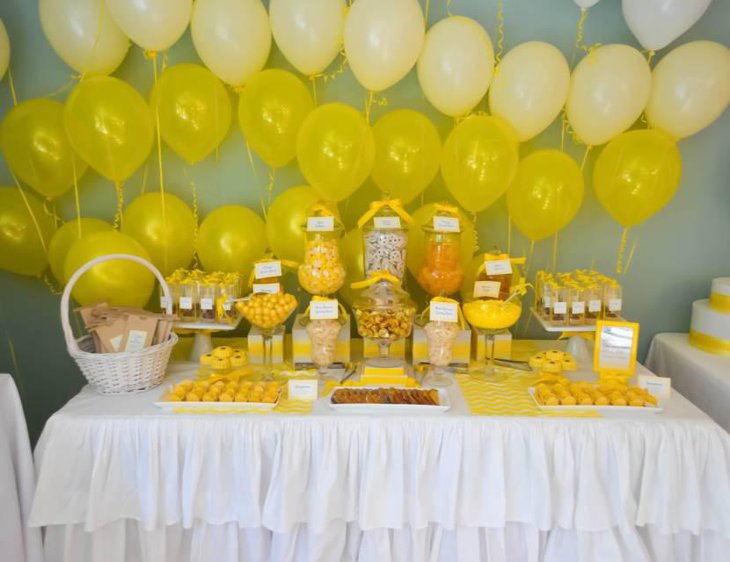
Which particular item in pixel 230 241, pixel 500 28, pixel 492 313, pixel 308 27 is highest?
pixel 500 28

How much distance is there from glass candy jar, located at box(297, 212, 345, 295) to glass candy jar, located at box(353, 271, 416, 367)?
114 mm

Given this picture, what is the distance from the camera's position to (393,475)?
60.8 inches

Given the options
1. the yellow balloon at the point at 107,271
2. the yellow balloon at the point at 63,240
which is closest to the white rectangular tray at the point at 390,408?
the yellow balloon at the point at 107,271

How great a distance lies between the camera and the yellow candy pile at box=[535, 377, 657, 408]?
5.32ft

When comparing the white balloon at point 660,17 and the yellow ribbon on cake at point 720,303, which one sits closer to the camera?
the white balloon at point 660,17

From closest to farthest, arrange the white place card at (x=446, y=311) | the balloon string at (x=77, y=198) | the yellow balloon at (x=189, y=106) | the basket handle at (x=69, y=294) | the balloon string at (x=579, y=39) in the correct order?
the basket handle at (x=69, y=294) → the white place card at (x=446, y=311) → the yellow balloon at (x=189, y=106) → the balloon string at (x=77, y=198) → the balloon string at (x=579, y=39)

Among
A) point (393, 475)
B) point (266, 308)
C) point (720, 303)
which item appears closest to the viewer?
point (393, 475)

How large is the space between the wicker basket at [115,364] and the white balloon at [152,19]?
748 mm

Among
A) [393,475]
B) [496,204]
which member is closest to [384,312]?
[393,475]

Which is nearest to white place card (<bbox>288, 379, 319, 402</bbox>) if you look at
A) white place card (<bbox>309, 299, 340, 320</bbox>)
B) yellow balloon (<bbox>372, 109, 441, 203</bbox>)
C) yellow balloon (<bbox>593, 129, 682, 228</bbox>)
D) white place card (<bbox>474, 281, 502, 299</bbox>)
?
white place card (<bbox>309, 299, 340, 320</bbox>)

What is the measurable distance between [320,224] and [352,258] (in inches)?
10.4

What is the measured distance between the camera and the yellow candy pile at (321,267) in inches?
74.9

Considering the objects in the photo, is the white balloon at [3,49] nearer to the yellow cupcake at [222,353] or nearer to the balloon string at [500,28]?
the yellow cupcake at [222,353]

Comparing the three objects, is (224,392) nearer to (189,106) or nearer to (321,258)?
(321,258)
